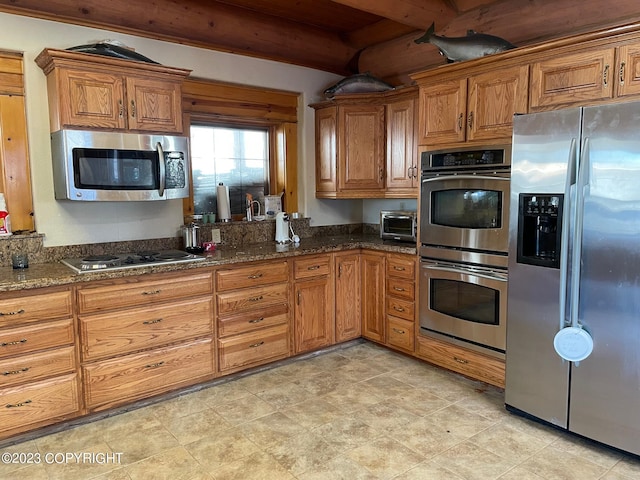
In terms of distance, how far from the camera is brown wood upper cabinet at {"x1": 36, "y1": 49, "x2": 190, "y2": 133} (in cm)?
278

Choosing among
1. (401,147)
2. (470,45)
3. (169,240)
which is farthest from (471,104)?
(169,240)

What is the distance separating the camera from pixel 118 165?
9.70 feet

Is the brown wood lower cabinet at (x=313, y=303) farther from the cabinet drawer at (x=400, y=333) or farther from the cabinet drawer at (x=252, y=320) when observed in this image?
the cabinet drawer at (x=400, y=333)

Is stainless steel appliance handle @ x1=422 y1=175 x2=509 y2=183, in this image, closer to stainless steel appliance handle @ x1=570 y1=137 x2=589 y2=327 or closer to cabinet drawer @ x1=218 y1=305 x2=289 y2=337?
stainless steel appliance handle @ x1=570 y1=137 x2=589 y2=327

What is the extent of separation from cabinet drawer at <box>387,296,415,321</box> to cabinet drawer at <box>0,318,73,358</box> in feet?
7.58

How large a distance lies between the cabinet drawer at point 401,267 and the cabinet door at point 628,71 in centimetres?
172

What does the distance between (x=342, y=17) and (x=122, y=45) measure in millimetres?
1870

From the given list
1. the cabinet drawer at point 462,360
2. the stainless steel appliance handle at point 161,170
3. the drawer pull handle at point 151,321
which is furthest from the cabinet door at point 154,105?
the cabinet drawer at point 462,360

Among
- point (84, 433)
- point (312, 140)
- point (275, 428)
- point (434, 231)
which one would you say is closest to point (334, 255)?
point (434, 231)

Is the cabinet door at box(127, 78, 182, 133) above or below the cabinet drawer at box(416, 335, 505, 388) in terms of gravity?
above

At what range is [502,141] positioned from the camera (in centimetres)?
290

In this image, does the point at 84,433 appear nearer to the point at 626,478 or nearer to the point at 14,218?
the point at 14,218

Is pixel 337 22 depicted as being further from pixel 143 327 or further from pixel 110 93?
pixel 143 327

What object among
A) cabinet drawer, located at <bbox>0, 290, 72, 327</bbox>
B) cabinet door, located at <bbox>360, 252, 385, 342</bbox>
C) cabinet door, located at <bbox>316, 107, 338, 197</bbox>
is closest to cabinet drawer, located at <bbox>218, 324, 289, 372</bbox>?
cabinet door, located at <bbox>360, 252, 385, 342</bbox>
